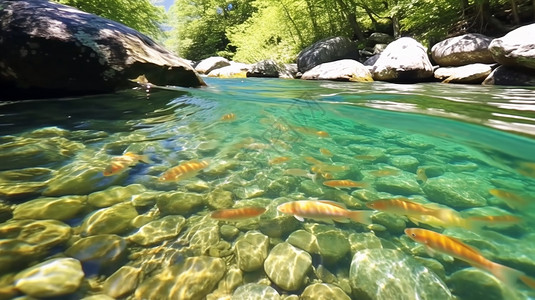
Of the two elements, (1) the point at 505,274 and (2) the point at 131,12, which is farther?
(2) the point at 131,12

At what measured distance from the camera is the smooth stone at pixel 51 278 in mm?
1284

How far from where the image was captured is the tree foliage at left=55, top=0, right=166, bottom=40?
1761 cm

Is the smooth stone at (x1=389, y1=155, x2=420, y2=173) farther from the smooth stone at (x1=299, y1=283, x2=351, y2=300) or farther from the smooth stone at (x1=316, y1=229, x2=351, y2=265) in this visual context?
the smooth stone at (x1=299, y1=283, x2=351, y2=300)

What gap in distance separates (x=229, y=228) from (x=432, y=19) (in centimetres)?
1611

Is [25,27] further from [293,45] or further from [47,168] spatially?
[293,45]

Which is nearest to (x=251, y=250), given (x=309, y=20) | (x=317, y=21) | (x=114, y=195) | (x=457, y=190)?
(x=114, y=195)

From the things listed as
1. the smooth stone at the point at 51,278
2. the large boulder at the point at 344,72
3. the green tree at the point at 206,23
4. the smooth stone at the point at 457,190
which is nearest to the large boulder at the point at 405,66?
the large boulder at the point at 344,72

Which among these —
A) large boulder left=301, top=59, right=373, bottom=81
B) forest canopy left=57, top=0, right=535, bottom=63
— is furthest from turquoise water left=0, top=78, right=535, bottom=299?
forest canopy left=57, top=0, right=535, bottom=63

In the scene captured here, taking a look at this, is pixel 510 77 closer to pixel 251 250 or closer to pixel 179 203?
pixel 251 250

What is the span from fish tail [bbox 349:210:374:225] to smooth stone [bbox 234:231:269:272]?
677 mm

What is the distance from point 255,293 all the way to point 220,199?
41.7 inches

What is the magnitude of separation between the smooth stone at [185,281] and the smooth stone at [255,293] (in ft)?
0.48

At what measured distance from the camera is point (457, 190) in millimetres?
2959

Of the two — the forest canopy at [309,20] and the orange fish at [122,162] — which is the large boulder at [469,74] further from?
the orange fish at [122,162]
